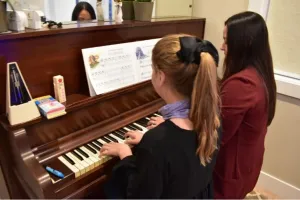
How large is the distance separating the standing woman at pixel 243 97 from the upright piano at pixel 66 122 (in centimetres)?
46

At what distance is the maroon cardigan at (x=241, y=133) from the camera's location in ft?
3.67

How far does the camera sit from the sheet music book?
1.30 metres

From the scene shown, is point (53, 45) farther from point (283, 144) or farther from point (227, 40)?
point (283, 144)

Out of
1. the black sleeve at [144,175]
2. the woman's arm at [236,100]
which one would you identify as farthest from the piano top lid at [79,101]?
the woman's arm at [236,100]

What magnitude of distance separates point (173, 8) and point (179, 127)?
1.60 meters

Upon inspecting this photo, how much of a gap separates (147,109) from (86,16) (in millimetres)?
754

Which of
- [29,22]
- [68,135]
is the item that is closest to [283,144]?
[68,135]

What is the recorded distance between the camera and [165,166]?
2.67ft

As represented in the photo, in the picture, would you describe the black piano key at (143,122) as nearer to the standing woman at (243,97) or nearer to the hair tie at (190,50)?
the standing woman at (243,97)

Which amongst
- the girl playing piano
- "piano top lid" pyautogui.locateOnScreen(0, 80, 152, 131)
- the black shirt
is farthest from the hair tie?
"piano top lid" pyautogui.locateOnScreen(0, 80, 152, 131)

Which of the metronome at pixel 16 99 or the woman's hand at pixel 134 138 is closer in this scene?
the metronome at pixel 16 99

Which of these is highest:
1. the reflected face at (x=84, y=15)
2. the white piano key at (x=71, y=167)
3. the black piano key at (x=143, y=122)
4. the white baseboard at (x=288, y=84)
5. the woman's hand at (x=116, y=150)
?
the reflected face at (x=84, y=15)

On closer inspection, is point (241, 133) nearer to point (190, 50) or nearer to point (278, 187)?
point (190, 50)

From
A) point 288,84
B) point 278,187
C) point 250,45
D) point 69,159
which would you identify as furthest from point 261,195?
point 69,159
